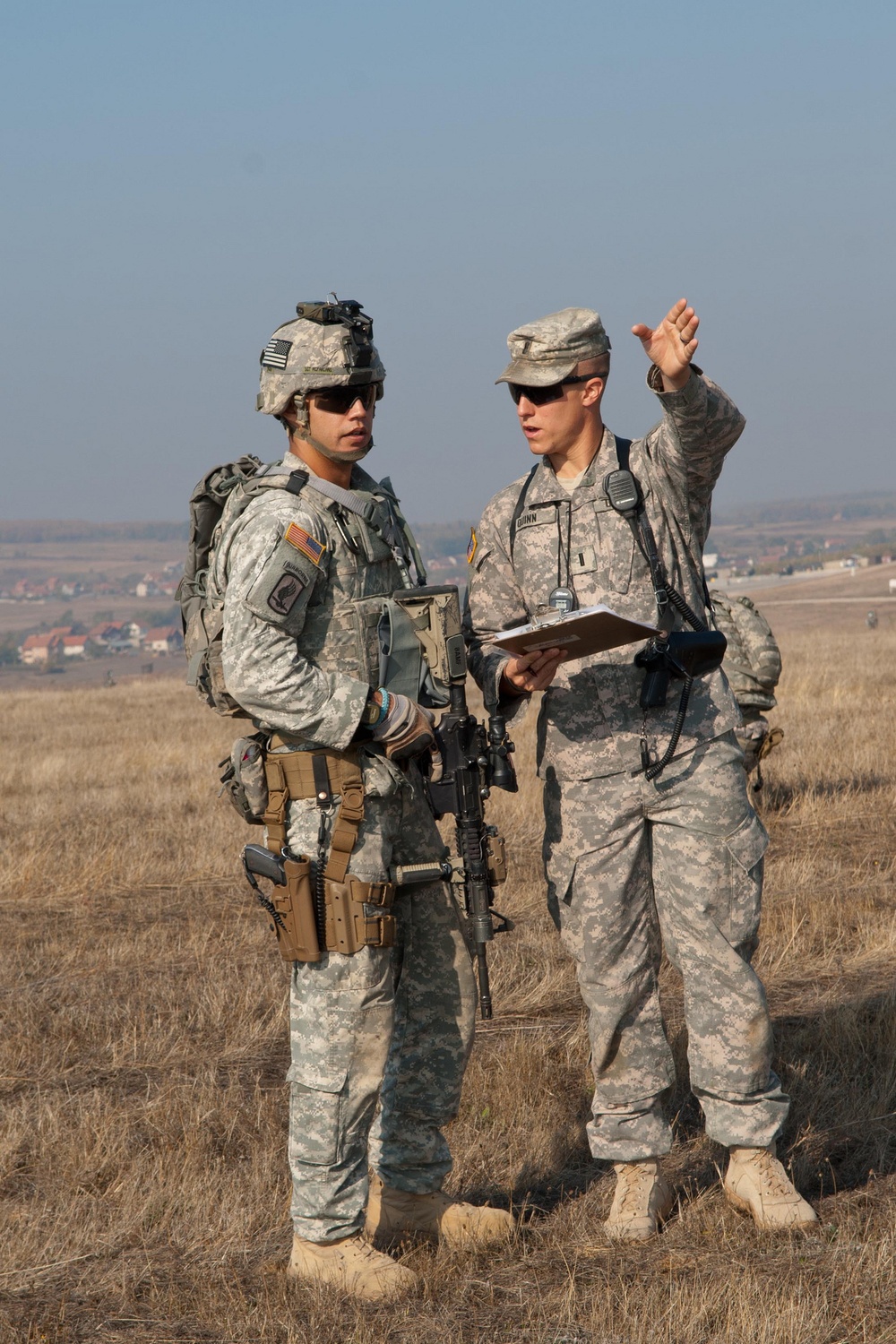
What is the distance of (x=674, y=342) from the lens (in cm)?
412

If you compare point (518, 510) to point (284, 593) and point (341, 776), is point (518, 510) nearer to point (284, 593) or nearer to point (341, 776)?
point (284, 593)

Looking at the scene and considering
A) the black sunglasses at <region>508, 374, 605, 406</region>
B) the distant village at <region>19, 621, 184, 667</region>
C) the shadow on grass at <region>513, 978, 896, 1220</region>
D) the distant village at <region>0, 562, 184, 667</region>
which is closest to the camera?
the black sunglasses at <region>508, 374, 605, 406</region>

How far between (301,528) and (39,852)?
6935 mm

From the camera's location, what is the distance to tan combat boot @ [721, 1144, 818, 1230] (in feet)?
Answer: 14.3

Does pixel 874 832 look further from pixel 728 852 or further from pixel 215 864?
pixel 728 852

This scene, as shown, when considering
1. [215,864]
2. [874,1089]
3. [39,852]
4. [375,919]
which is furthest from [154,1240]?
[39,852]

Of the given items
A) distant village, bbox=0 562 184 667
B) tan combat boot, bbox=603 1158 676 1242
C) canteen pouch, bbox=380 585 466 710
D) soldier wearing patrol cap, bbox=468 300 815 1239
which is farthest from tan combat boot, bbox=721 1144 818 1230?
distant village, bbox=0 562 184 667

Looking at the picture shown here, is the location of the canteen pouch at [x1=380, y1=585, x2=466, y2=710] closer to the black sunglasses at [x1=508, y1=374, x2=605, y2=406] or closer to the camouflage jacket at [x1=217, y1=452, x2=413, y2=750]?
the camouflage jacket at [x1=217, y1=452, x2=413, y2=750]

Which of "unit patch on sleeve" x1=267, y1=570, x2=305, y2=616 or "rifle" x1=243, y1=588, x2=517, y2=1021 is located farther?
"rifle" x1=243, y1=588, x2=517, y2=1021

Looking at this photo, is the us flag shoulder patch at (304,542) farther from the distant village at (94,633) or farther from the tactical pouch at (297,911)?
the distant village at (94,633)

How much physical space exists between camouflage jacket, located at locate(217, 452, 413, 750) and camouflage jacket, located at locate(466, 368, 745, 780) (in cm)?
49

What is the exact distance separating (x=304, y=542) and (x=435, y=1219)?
2.26 meters

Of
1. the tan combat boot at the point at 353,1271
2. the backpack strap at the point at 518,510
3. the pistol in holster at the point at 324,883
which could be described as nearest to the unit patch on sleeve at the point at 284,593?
the pistol in holster at the point at 324,883

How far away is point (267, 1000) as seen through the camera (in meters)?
6.76
